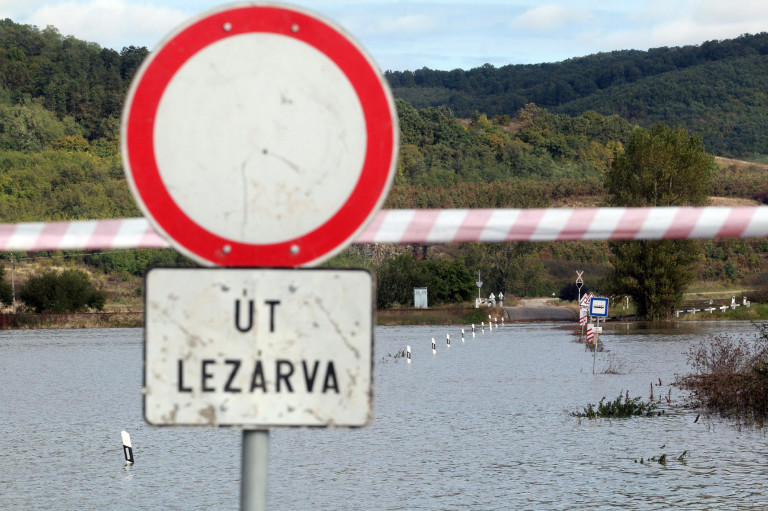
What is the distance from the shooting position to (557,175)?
175750 mm

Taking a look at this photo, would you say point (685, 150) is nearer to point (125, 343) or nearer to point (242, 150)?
point (125, 343)

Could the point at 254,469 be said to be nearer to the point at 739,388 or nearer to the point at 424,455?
the point at 424,455

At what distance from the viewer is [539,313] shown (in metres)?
94.8

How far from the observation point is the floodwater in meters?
17.3

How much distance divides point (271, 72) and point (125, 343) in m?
64.2

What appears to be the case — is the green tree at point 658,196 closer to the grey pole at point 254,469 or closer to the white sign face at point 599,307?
the white sign face at point 599,307

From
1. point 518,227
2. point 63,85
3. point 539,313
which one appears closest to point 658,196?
point 539,313

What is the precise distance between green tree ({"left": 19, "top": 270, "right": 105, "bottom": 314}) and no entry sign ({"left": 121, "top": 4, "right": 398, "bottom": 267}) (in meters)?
99.4

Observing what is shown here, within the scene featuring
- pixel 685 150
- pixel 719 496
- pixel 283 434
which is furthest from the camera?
A: pixel 685 150

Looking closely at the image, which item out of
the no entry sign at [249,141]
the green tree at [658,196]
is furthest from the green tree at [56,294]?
the no entry sign at [249,141]

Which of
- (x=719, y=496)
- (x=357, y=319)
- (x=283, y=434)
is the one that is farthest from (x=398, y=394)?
(x=357, y=319)

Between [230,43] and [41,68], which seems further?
[41,68]

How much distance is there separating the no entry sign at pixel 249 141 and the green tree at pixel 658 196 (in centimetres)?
6979

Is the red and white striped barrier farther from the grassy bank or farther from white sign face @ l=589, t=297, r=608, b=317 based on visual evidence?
the grassy bank
